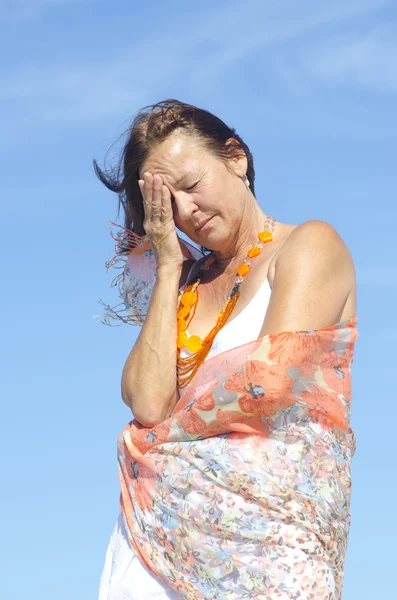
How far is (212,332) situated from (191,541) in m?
0.83

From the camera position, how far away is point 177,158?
4.27 metres

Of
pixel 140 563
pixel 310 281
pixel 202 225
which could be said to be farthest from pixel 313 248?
pixel 140 563

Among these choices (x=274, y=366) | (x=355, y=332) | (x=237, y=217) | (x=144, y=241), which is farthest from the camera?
(x=144, y=241)

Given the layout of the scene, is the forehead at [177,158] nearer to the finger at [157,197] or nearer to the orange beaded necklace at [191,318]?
the finger at [157,197]

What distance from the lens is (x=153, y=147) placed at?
4.33m

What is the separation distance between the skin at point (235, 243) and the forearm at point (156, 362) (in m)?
0.11

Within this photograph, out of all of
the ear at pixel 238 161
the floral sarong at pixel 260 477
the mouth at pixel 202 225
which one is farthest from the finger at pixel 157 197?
the floral sarong at pixel 260 477

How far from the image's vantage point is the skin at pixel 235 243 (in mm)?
3859

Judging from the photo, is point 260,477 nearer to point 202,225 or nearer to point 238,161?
point 202,225

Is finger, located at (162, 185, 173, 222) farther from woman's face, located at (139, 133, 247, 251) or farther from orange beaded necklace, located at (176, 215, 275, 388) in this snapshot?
orange beaded necklace, located at (176, 215, 275, 388)

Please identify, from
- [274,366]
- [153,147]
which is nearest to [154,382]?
[274,366]

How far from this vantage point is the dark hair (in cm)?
434

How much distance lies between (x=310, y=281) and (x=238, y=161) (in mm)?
786

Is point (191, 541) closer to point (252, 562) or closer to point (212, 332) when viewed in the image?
point (252, 562)
